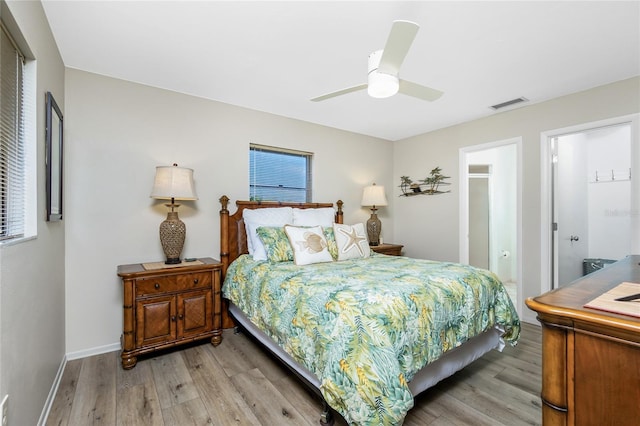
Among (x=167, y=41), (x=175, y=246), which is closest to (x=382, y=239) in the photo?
(x=175, y=246)

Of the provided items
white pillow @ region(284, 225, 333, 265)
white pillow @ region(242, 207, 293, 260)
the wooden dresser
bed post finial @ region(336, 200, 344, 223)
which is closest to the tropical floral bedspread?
white pillow @ region(284, 225, 333, 265)

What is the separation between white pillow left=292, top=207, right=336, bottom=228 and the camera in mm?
3260

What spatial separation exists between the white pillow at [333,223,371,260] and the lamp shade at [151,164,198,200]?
4.91 feet

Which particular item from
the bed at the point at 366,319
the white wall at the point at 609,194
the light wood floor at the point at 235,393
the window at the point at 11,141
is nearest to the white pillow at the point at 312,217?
the bed at the point at 366,319

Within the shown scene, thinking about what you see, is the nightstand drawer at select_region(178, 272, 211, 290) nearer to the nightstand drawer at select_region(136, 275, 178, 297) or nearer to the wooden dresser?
the nightstand drawer at select_region(136, 275, 178, 297)

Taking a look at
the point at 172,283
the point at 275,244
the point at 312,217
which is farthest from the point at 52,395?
the point at 312,217

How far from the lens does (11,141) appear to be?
1.39m

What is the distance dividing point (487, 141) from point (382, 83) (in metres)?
2.61

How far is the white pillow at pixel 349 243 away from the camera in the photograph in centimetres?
296

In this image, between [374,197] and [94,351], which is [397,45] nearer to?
[374,197]

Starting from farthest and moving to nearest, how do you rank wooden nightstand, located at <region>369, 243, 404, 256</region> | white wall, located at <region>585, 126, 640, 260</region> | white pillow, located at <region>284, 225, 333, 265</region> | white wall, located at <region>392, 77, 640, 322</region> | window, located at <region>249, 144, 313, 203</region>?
1. wooden nightstand, located at <region>369, 243, 404, 256</region>
2. white wall, located at <region>585, 126, 640, 260</region>
3. window, located at <region>249, 144, 313, 203</region>
4. white wall, located at <region>392, 77, 640, 322</region>
5. white pillow, located at <region>284, 225, 333, 265</region>

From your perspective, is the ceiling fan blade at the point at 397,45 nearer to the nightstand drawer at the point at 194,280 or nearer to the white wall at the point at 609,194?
the nightstand drawer at the point at 194,280

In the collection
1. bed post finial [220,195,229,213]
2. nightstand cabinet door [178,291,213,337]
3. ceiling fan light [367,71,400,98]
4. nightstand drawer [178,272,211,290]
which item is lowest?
nightstand cabinet door [178,291,213,337]

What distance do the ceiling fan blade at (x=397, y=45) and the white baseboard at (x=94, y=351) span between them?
3.14 metres
